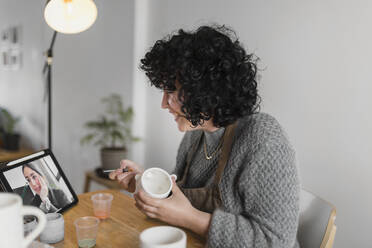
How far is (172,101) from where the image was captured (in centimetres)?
97

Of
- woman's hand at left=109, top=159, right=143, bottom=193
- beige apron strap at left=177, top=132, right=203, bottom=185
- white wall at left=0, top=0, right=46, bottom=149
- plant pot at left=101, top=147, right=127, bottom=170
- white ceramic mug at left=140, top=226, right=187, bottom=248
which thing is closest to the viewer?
white ceramic mug at left=140, top=226, right=187, bottom=248

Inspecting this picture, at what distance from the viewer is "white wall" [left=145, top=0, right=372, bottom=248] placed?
1.26 metres

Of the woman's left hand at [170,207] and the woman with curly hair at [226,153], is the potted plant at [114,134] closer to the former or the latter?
the woman with curly hair at [226,153]

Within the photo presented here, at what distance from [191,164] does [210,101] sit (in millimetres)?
365

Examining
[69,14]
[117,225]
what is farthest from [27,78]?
[117,225]

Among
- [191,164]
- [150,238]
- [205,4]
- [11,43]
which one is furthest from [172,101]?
[11,43]

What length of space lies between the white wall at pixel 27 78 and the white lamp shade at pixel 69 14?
1.28 meters

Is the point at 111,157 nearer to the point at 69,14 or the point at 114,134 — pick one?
the point at 114,134

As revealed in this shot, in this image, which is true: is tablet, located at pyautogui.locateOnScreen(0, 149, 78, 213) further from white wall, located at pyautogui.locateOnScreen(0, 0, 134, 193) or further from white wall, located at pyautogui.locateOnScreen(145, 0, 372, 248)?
white wall, located at pyautogui.locateOnScreen(0, 0, 134, 193)

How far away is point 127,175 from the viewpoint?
3.42 ft

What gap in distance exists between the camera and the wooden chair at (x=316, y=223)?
35.5 inches

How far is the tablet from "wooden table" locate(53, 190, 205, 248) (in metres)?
0.05

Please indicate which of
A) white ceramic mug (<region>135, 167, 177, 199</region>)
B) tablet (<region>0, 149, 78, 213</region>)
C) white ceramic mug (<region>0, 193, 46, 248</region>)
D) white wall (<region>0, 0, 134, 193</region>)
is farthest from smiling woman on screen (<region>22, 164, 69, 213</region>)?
white wall (<region>0, 0, 134, 193</region>)

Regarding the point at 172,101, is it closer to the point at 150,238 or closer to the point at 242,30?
the point at 150,238
